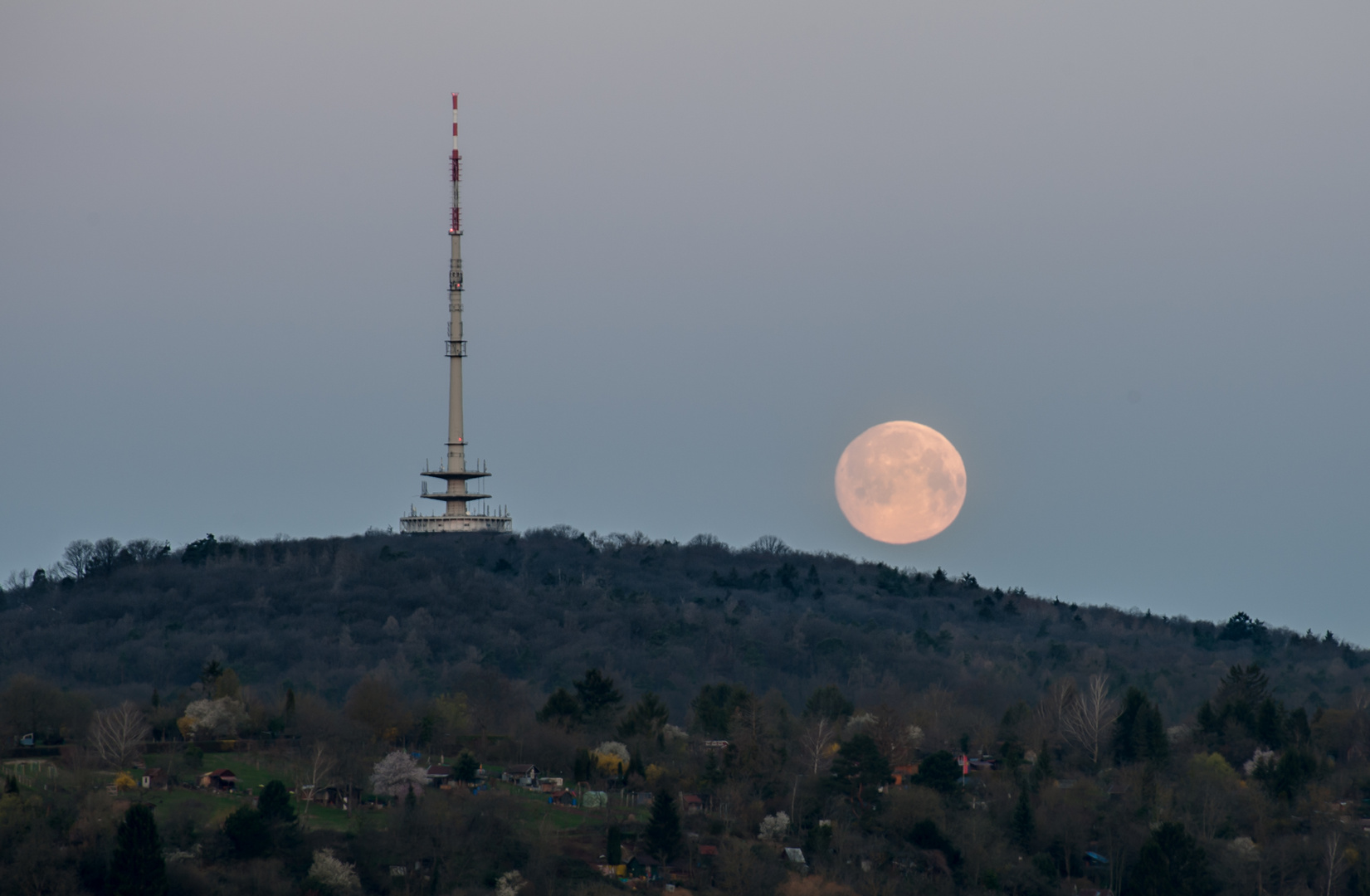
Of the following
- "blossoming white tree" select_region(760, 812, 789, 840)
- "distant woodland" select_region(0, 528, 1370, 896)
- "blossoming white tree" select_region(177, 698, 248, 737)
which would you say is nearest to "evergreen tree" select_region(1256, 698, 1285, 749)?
"distant woodland" select_region(0, 528, 1370, 896)

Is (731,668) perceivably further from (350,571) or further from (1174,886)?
(1174,886)

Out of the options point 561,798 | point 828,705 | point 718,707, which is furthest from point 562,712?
point 828,705

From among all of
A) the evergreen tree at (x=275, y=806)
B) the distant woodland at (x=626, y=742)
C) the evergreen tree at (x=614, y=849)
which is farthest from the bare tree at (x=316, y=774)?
the evergreen tree at (x=614, y=849)

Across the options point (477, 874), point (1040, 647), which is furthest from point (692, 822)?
point (1040, 647)

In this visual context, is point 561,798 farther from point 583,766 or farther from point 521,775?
point 521,775

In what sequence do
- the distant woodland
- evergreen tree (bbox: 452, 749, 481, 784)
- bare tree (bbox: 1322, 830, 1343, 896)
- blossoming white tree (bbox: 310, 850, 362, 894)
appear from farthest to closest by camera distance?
evergreen tree (bbox: 452, 749, 481, 784) → bare tree (bbox: 1322, 830, 1343, 896) → the distant woodland → blossoming white tree (bbox: 310, 850, 362, 894)

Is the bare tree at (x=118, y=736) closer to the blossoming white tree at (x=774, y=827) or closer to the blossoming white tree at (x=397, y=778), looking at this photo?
the blossoming white tree at (x=397, y=778)

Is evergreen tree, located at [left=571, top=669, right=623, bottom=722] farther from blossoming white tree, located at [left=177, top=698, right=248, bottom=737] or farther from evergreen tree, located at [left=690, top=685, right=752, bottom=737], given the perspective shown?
blossoming white tree, located at [left=177, top=698, right=248, bottom=737]
